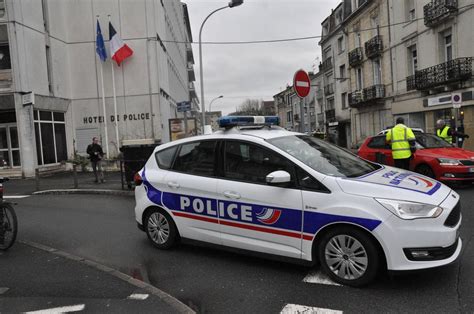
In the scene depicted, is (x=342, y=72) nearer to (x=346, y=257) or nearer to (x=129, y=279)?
(x=346, y=257)

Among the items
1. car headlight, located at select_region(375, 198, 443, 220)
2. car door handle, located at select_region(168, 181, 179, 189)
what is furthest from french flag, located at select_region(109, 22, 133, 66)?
car headlight, located at select_region(375, 198, 443, 220)

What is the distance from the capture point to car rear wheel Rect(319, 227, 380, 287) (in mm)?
4066

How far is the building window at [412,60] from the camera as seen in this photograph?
27578 mm

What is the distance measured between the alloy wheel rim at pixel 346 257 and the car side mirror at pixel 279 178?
77 centimetres

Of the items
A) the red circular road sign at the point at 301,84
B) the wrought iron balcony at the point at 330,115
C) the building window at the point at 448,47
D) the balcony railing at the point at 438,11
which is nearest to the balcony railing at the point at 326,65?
the wrought iron balcony at the point at 330,115

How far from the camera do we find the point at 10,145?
18906mm

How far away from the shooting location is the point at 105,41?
2150cm

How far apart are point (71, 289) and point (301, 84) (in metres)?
5.82

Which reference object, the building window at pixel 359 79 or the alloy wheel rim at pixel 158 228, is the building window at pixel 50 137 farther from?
the building window at pixel 359 79

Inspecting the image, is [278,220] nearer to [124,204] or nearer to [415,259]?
[415,259]

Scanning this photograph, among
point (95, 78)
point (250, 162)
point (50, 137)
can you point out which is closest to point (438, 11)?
point (95, 78)

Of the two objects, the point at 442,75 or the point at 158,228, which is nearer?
the point at 158,228

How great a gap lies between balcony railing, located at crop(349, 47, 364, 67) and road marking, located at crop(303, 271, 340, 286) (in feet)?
109

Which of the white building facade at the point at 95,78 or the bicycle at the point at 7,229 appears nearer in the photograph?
the bicycle at the point at 7,229
